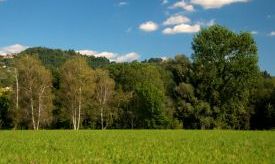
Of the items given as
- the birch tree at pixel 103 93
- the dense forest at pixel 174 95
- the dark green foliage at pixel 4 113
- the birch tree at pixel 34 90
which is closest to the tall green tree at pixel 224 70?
the dense forest at pixel 174 95

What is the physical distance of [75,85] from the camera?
83125 millimetres

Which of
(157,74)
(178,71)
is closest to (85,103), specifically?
(178,71)

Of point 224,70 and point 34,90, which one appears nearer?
point 224,70

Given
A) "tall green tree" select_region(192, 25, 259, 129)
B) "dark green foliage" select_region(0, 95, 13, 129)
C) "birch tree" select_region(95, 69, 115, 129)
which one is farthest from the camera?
"birch tree" select_region(95, 69, 115, 129)

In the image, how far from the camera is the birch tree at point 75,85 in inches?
3280

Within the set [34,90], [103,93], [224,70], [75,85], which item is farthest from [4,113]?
[224,70]

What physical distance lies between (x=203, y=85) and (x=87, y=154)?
60.2 metres

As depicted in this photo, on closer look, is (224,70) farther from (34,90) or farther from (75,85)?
(34,90)

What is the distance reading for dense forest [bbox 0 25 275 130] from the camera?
253 feet

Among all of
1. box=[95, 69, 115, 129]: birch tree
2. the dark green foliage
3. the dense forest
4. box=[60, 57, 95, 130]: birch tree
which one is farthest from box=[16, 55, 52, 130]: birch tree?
box=[95, 69, 115, 129]: birch tree

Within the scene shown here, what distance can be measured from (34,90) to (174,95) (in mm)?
23198

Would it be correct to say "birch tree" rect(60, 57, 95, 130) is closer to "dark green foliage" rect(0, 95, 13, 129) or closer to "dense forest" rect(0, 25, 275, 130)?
"dense forest" rect(0, 25, 275, 130)

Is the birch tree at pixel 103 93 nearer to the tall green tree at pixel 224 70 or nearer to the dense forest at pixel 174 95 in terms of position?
the dense forest at pixel 174 95

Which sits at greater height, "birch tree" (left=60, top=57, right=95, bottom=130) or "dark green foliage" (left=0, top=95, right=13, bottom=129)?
"birch tree" (left=60, top=57, right=95, bottom=130)
